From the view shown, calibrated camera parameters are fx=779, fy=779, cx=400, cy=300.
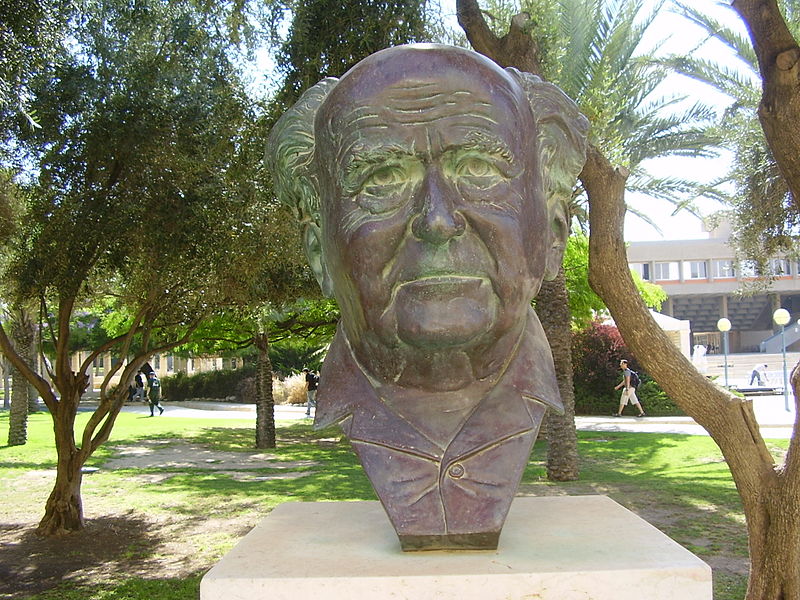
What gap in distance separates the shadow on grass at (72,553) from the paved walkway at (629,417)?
758 centimetres

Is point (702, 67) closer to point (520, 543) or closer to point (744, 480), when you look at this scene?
point (744, 480)

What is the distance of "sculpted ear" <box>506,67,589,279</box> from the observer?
292 centimetres

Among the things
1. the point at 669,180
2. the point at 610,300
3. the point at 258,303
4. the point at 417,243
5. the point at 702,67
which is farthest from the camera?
the point at 669,180

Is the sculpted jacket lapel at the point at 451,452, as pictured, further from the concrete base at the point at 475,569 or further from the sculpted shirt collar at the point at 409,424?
A: the concrete base at the point at 475,569

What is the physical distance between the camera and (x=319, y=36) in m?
6.75

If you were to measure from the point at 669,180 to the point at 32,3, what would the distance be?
10.7 metres

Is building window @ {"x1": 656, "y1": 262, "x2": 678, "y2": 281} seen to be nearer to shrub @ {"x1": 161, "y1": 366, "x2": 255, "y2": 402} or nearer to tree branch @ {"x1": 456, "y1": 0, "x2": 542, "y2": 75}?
shrub @ {"x1": 161, "y1": 366, "x2": 255, "y2": 402}

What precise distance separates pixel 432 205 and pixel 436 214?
Answer: 39 millimetres

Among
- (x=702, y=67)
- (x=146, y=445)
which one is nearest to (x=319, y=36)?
(x=702, y=67)

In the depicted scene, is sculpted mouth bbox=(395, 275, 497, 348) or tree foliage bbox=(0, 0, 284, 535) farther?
tree foliage bbox=(0, 0, 284, 535)

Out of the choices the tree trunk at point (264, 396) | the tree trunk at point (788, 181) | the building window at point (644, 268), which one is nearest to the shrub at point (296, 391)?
the tree trunk at point (264, 396)

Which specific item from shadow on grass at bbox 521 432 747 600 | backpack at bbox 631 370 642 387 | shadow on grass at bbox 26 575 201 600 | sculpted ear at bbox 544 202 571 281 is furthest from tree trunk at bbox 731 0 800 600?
backpack at bbox 631 370 642 387

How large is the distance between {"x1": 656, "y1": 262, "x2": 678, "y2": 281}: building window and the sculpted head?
154 ft

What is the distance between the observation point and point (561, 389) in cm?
1030
